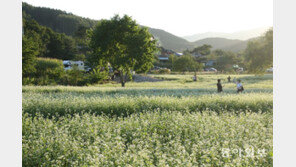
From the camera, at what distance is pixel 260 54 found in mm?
33344

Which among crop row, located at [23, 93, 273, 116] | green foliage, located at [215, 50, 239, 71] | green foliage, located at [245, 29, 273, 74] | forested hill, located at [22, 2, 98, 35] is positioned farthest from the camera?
forested hill, located at [22, 2, 98, 35]

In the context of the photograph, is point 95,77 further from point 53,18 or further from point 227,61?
point 53,18

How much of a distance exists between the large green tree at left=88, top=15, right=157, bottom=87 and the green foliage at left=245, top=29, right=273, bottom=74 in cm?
1775

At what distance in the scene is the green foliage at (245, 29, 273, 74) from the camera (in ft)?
103

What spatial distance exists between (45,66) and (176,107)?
27119mm

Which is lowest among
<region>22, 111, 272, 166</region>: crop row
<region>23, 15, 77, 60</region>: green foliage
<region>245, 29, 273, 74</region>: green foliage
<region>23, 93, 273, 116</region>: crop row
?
<region>22, 111, 272, 166</region>: crop row

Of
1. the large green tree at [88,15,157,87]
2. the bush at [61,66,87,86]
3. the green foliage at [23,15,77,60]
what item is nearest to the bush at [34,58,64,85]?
the bush at [61,66,87,86]

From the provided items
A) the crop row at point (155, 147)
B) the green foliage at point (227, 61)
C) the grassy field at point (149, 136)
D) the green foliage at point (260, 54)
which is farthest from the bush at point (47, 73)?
the green foliage at point (227, 61)

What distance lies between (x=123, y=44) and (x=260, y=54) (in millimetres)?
21660

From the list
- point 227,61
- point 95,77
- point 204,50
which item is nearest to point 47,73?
point 95,77

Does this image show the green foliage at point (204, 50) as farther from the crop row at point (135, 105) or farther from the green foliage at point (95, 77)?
the crop row at point (135, 105)

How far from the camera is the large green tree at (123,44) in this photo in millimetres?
25250

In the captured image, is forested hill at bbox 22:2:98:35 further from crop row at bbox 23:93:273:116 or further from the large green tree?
crop row at bbox 23:93:273:116

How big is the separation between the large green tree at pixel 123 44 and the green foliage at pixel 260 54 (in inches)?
699
